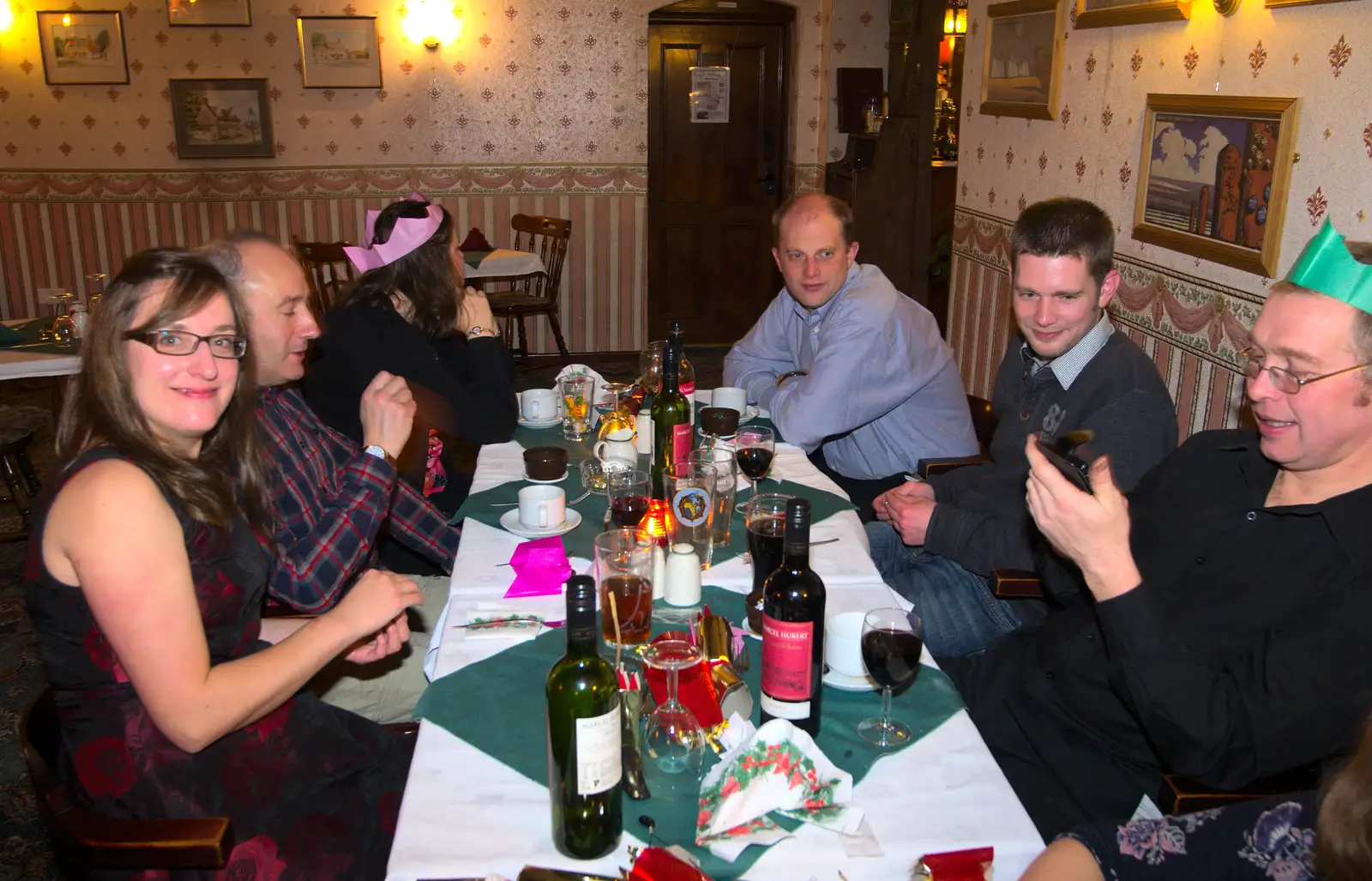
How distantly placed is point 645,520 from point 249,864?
0.90 m

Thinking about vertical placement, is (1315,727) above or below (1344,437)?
below

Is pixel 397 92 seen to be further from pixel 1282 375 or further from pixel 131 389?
pixel 1282 375

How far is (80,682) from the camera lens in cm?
150

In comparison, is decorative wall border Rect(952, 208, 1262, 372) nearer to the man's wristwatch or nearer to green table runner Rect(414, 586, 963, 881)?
green table runner Rect(414, 586, 963, 881)

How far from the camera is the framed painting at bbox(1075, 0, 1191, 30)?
3314 millimetres

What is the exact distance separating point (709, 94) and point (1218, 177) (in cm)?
459

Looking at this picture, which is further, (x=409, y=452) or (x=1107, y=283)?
(x=409, y=452)

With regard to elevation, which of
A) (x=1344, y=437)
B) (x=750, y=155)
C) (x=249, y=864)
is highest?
(x=750, y=155)

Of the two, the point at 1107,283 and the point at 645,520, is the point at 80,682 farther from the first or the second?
the point at 1107,283

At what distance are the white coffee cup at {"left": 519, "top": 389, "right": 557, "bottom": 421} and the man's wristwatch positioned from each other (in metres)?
0.76

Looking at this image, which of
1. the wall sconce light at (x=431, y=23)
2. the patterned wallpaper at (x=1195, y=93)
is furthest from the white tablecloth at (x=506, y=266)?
the patterned wallpaper at (x=1195, y=93)

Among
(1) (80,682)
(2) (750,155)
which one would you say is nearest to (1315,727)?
(1) (80,682)

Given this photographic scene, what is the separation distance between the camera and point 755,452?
90.0 inches

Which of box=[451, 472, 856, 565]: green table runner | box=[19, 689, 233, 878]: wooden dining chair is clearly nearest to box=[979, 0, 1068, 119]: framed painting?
box=[451, 472, 856, 565]: green table runner
